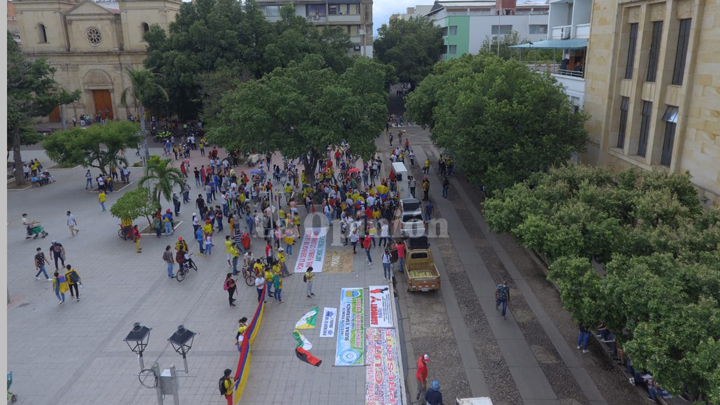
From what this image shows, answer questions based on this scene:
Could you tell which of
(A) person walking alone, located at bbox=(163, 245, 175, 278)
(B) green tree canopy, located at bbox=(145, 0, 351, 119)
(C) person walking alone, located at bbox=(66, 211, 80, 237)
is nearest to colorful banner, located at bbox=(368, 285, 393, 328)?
(A) person walking alone, located at bbox=(163, 245, 175, 278)

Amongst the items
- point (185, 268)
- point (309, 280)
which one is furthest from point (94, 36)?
point (309, 280)

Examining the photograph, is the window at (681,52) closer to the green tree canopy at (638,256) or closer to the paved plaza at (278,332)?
the green tree canopy at (638,256)

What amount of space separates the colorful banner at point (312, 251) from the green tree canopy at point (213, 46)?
23.9 metres

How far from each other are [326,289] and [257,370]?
18.0 feet

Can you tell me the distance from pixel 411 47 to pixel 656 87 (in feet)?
153

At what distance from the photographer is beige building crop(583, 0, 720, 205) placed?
1798cm

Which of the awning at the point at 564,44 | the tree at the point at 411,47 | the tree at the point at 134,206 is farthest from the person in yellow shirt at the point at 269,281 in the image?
the tree at the point at 411,47

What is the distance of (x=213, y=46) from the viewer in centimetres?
4659

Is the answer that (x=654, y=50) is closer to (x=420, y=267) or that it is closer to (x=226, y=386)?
(x=420, y=267)

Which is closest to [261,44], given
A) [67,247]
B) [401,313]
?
[67,247]

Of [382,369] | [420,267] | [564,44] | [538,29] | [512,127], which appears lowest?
[382,369]

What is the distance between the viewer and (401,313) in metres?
18.3

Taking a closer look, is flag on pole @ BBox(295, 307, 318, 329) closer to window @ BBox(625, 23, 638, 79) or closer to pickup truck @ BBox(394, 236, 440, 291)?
pickup truck @ BBox(394, 236, 440, 291)

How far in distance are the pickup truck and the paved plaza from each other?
0.45m
